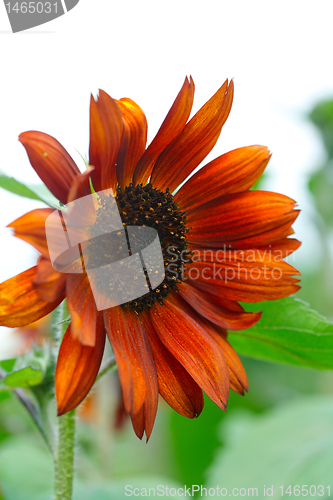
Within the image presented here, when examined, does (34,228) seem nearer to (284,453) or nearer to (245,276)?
(245,276)

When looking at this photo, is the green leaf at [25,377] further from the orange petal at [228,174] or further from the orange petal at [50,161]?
the orange petal at [228,174]

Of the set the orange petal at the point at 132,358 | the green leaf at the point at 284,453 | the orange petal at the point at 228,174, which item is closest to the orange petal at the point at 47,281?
the orange petal at the point at 132,358

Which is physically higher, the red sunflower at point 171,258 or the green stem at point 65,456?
the red sunflower at point 171,258

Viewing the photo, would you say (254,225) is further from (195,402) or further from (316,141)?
(316,141)

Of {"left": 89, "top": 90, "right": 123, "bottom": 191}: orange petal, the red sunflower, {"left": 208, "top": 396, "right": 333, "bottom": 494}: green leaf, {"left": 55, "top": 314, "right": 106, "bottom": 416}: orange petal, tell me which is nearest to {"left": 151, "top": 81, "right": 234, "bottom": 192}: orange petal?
the red sunflower

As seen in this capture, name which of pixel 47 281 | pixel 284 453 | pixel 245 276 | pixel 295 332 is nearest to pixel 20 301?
pixel 47 281

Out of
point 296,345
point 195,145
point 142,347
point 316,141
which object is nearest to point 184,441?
point 296,345
